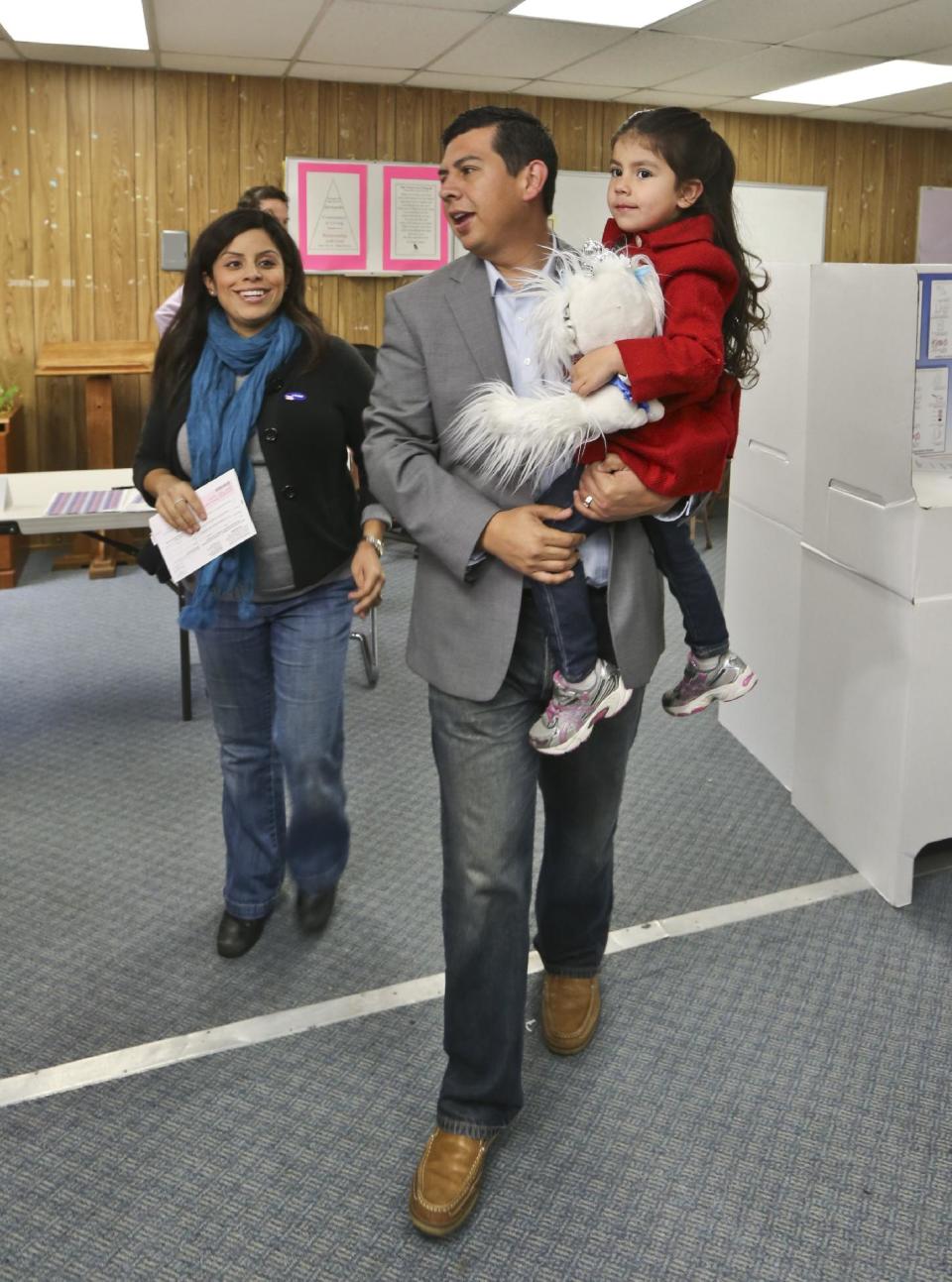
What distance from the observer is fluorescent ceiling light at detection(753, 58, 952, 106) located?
602 centimetres

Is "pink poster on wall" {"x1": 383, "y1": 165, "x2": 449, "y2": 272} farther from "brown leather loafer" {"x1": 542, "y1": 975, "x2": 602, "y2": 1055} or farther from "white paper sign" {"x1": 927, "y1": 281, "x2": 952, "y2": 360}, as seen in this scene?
"brown leather loafer" {"x1": 542, "y1": 975, "x2": 602, "y2": 1055}

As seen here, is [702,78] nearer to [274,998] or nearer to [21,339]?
[21,339]

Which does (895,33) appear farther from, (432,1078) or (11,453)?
(432,1078)

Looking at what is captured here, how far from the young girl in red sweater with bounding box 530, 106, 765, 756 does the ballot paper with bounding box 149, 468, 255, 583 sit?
0.78m

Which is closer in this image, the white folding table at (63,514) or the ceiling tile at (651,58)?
the white folding table at (63,514)

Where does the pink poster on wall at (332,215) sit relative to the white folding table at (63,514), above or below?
above

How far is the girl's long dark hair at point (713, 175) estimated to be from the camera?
5.29 ft

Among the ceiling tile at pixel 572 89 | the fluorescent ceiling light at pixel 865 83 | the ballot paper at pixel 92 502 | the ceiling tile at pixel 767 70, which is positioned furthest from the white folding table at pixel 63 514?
the fluorescent ceiling light at pixel 865 83

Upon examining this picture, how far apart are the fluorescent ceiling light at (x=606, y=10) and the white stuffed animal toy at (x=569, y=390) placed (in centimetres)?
375

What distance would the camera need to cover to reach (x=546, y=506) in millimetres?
1627

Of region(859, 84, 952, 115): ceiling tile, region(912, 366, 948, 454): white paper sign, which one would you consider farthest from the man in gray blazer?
region(859, 84, 952, 115): ceiling tile

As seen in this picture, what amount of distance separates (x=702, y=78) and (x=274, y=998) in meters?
5.64

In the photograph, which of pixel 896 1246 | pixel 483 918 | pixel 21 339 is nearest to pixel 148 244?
pixel 21 339

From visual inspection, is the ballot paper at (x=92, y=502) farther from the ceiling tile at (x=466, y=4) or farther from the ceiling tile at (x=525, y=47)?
the ceiling tile at (x=525, y=47)
